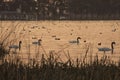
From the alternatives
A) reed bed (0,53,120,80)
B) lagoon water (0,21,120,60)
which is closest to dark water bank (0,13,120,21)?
lagoon water (0,21,120,60)

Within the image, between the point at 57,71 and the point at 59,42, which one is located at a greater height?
→ the point at 57,71

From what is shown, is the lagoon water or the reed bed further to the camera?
the lagoon water

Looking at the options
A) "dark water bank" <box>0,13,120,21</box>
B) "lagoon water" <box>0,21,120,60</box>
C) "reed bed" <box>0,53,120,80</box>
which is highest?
"reed bed" <box>0,53,120,80</box>

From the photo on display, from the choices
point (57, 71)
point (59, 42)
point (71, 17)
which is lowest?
point (71, 17)

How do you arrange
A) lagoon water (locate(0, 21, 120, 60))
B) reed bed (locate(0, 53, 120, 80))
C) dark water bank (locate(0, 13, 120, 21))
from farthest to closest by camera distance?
1. dark water bank (locate(0, 13, 120, 21))
2. lagoon water (locate(0, 21, 120, 60))
3. reed bed (locate(0, 53, 120, 80))

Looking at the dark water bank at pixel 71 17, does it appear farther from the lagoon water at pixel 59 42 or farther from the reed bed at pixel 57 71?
the reed bed at pixel 57 71

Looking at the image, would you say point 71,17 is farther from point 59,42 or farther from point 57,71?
point 57,71

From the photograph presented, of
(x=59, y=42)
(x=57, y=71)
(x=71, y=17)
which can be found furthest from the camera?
(x=71, y=17)

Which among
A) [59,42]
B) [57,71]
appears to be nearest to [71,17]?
[59,42]

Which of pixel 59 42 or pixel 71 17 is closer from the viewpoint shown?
pixel 59 42

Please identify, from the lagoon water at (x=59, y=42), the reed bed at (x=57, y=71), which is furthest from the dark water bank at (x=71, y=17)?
the reed bed at (x=57, y=71)

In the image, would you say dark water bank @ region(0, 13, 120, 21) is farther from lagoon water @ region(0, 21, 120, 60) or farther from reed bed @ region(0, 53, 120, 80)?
reed bed @ region(0, 53, 120, 80)

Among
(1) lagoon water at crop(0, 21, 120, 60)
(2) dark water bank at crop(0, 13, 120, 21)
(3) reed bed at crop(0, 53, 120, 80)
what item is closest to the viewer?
(3) reed bed at crop(0, 53, 120, 80)

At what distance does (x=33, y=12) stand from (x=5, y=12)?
722cm
